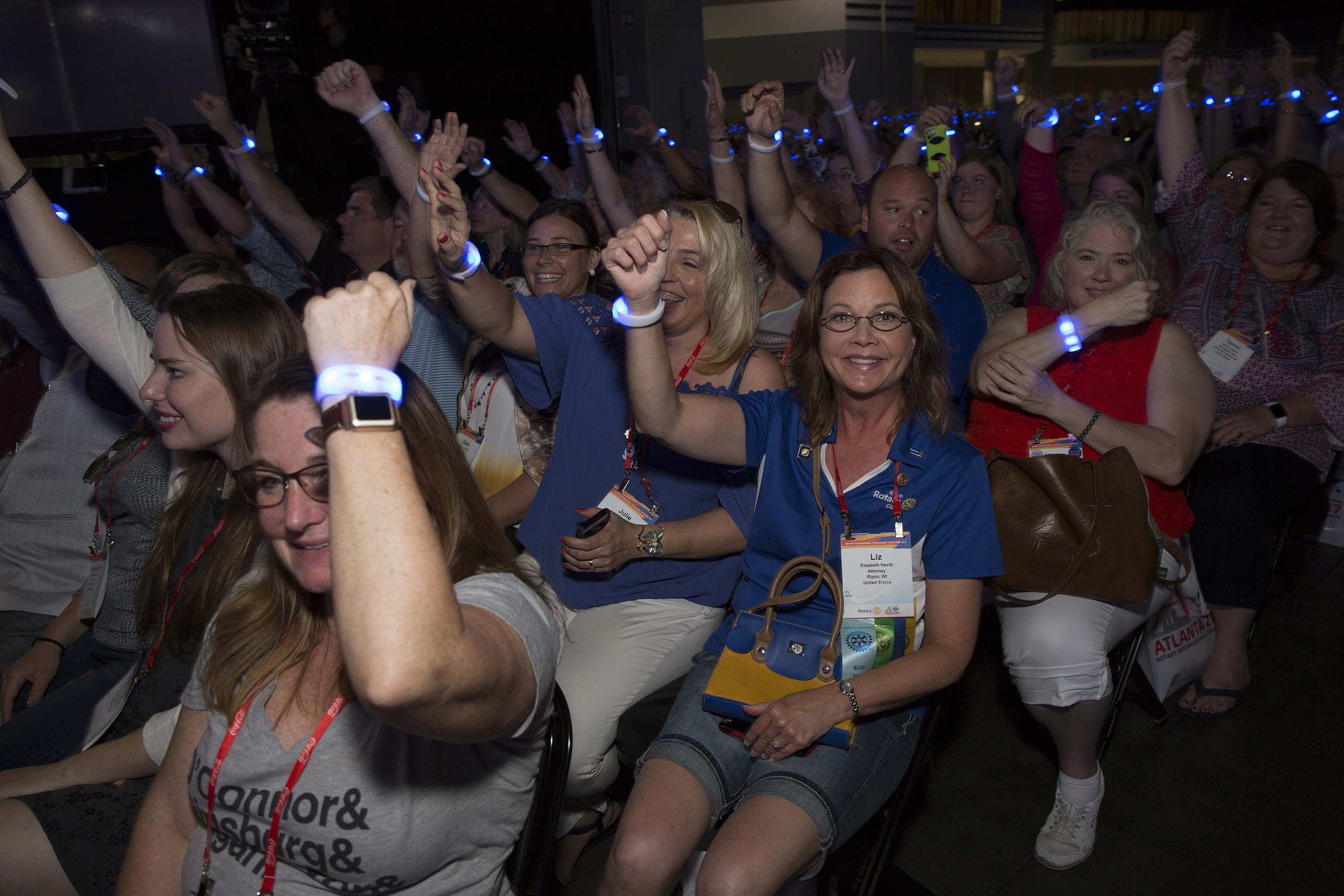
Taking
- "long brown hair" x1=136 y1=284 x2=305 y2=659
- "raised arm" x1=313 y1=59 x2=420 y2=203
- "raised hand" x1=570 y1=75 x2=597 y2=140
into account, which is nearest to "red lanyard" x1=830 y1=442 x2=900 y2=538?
"long brown hair" x1=136 y1=284 x2=305 y2=659

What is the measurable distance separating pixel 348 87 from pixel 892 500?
6.76ft

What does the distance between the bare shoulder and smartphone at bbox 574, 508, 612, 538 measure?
49 centimetres

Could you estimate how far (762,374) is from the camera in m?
2.09

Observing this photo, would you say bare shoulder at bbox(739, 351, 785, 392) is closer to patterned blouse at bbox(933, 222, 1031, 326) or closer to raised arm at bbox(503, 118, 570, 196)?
patterned blouse at bbox(933, 222, 1031, 326)

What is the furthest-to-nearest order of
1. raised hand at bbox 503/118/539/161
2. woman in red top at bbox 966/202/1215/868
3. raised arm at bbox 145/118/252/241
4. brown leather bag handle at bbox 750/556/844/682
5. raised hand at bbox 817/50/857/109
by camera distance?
raised hand at bbox 503/118/539/161 → raised arm at bbox 145/118/252/241 → raised hand at bbox 817/50/857/109 → woman in red top at bbox 966/202/1215/868 → brown leather bag handle at bbox 750/556/844/682

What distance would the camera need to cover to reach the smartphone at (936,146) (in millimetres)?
3059

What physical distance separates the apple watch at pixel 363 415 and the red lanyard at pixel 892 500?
44.3 inches

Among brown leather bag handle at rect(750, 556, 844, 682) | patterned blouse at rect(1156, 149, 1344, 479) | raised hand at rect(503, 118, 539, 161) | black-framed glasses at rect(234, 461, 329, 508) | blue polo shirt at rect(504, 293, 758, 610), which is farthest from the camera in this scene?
raised hand at rect(503, 118, 539, 161)

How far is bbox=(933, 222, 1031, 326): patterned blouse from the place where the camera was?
322 centimetres

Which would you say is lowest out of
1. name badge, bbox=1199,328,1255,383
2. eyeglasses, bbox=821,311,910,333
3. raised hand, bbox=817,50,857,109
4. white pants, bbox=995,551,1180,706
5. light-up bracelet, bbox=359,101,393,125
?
white pants, bbox=995,551,1180,706

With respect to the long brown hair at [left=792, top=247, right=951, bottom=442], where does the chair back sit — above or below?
below

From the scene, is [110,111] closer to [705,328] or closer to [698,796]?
[705,328]

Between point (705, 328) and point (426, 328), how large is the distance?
1.04 metres

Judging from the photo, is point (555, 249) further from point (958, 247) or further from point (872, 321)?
point (958, 247)
